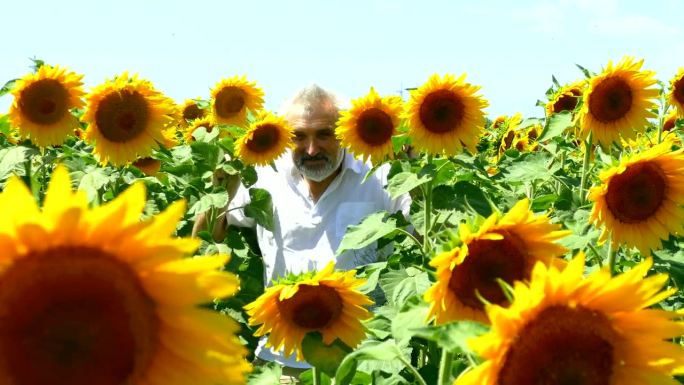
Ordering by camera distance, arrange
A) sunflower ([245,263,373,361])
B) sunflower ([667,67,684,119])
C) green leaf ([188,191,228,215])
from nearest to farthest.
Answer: sunflower ([245,263,373,361]) < green leaf ([188,191,228,215]) < sunflower ([667,67,684,119])

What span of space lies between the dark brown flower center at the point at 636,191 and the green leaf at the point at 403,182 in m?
0.79

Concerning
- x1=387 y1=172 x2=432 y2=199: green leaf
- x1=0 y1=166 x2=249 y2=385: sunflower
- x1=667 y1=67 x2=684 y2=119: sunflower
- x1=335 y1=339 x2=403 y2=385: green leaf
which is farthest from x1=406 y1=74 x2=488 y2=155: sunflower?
x1=667 y1=67 x2=684 y2=119: sunflower

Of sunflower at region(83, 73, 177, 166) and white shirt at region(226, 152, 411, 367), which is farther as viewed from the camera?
white shirt at region(226, 152, 411, 367)

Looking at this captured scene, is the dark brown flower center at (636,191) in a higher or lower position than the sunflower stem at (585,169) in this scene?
lower

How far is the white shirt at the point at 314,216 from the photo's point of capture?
4496 mm

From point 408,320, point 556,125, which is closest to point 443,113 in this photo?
point 556,125

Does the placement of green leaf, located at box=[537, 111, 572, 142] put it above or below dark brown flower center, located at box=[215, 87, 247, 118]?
below

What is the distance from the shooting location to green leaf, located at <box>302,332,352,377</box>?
1996 mm

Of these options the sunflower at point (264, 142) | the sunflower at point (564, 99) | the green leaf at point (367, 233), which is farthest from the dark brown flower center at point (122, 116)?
the sunflower at point (564, 99)

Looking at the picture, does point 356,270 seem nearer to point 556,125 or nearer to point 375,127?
point 375,127

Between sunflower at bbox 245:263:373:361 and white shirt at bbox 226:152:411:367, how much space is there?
182cm

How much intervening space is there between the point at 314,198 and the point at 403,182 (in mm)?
1640

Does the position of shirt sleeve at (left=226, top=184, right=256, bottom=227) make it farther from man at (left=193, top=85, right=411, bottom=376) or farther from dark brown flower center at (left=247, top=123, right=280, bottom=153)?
dark brown flower center at (left=247, top=123, right=280, bottom=153)

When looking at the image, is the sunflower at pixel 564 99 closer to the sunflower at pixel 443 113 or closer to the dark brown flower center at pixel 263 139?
the sunflower at pixel 443 113
